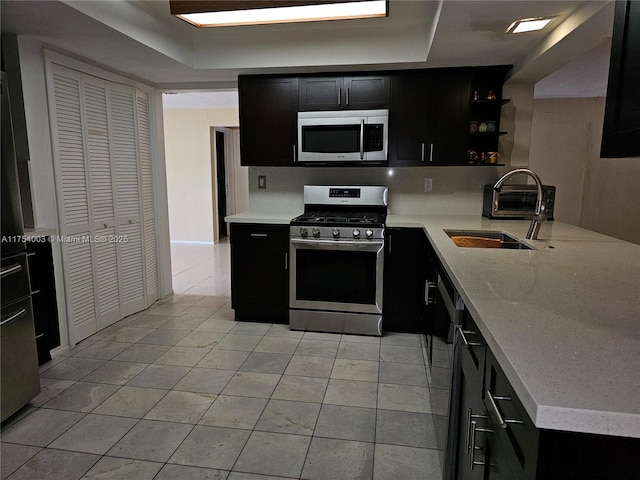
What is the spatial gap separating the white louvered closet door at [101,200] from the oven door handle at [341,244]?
156cm

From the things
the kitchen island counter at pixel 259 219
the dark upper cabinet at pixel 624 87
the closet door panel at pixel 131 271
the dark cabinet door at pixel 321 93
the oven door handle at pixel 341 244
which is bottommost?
the closet door panel at pixel 131 271

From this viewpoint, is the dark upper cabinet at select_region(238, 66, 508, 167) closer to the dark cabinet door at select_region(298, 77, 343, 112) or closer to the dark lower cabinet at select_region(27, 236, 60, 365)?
the dark cabinet door at select_region(298, 77, 343, 112)

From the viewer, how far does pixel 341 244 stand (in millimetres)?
3133

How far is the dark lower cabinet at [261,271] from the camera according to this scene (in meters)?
3.36

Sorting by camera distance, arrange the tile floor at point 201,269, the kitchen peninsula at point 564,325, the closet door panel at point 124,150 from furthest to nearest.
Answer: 1. the tile floor at point 201,269
2. the closet door panel at point 124,150
3. the kitchen peninsula at point 564,325

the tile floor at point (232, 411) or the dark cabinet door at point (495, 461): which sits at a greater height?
the dark cabinet door at point (495, 461)

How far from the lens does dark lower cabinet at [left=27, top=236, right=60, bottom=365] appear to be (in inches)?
100

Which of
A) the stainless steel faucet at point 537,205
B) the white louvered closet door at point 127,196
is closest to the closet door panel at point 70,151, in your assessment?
the white louvered closet door at point 127,196

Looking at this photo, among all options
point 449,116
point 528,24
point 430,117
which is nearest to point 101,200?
point 430,117

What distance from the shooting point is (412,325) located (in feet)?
10.7

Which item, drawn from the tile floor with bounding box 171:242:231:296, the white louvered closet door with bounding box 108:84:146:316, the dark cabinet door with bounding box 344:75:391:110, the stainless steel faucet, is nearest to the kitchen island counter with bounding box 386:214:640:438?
the stainless steel faucet

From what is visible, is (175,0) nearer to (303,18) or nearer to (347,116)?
(303,18)

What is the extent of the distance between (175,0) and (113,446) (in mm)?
2282

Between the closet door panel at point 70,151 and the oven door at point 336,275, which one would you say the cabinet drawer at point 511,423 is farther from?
the closet door panel at point 70,151
